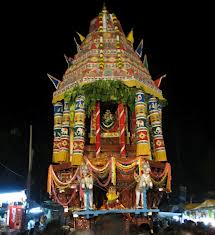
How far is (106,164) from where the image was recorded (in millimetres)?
16234

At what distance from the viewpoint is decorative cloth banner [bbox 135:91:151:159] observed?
55.0 feet

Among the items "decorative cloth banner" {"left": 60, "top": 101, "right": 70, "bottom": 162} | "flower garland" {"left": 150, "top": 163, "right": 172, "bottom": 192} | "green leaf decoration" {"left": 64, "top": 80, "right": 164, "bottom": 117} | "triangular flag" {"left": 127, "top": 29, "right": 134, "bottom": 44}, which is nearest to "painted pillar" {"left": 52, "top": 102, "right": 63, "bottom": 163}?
"decorative cloth banner" {"left": 60, "top": 101, "right": 70, "bottom": 162}

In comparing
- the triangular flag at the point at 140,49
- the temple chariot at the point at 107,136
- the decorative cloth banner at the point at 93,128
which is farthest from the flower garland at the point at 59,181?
the triangular flag at the point at 140,49

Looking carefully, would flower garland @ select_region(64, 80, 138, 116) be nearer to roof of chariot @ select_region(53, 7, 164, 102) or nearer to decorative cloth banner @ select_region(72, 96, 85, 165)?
roof of chariot @ select_region(53, 7, 164, 102)

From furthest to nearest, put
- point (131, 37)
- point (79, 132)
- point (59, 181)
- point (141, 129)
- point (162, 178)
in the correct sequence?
point (131, 37), point (79, 132), point (141, 129), point (162, 178), point (59, 181)

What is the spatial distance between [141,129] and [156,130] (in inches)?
61.4

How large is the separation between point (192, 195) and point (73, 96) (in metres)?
21.5

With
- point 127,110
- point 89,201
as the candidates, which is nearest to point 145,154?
point 89,201

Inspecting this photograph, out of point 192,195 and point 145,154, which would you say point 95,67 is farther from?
point 192,195

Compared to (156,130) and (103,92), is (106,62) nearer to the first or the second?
(103,92)

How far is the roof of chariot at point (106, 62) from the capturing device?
59.3 feet

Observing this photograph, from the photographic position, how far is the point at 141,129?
17328 mm

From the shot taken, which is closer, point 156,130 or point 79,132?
point 79,132

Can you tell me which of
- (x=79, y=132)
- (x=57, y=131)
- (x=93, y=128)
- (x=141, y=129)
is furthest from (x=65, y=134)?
(x=141, y=129)
